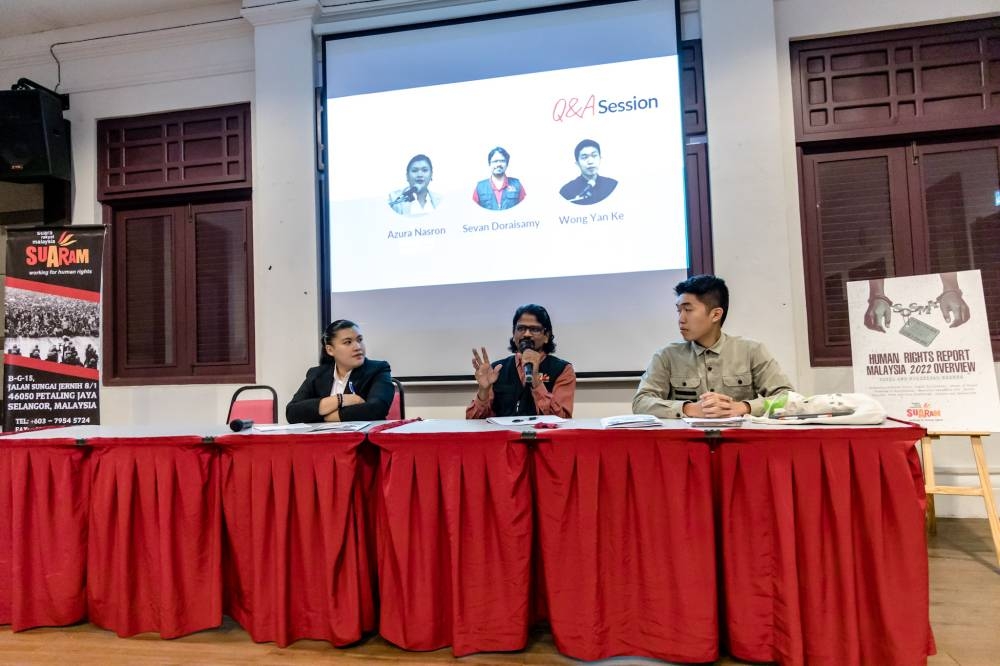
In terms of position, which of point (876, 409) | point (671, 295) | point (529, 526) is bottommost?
point (529, 526)

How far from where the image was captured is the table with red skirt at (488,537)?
1.46 metres

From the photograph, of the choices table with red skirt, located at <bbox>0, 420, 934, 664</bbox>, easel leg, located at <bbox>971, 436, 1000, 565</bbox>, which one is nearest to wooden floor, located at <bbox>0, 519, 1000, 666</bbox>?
table with red skirt, located at <bbox>0, 420, 934, 664</bbox>

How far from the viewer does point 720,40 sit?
3121mm

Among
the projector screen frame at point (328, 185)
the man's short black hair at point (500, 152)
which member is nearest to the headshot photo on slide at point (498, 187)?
the man's short black hair at point (500, 152)

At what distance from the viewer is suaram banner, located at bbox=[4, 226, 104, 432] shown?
3312 mm

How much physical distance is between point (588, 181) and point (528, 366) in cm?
127

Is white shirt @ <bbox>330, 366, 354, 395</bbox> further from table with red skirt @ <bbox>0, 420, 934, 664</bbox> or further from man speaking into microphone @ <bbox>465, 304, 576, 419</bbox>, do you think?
table with red skirt @ <bbox>0, 420, 934, 664</bbox>

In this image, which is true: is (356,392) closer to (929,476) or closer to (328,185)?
(328,185)

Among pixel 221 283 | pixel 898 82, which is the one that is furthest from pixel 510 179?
pixel 898 82

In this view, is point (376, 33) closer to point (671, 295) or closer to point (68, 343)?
point (671, 295)

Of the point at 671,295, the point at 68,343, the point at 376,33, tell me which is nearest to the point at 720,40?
the point at 671,295

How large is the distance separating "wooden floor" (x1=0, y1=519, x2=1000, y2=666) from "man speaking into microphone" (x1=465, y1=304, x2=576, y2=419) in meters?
1.01

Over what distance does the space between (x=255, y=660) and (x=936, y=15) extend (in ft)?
14.2

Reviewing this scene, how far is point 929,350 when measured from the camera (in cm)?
241
